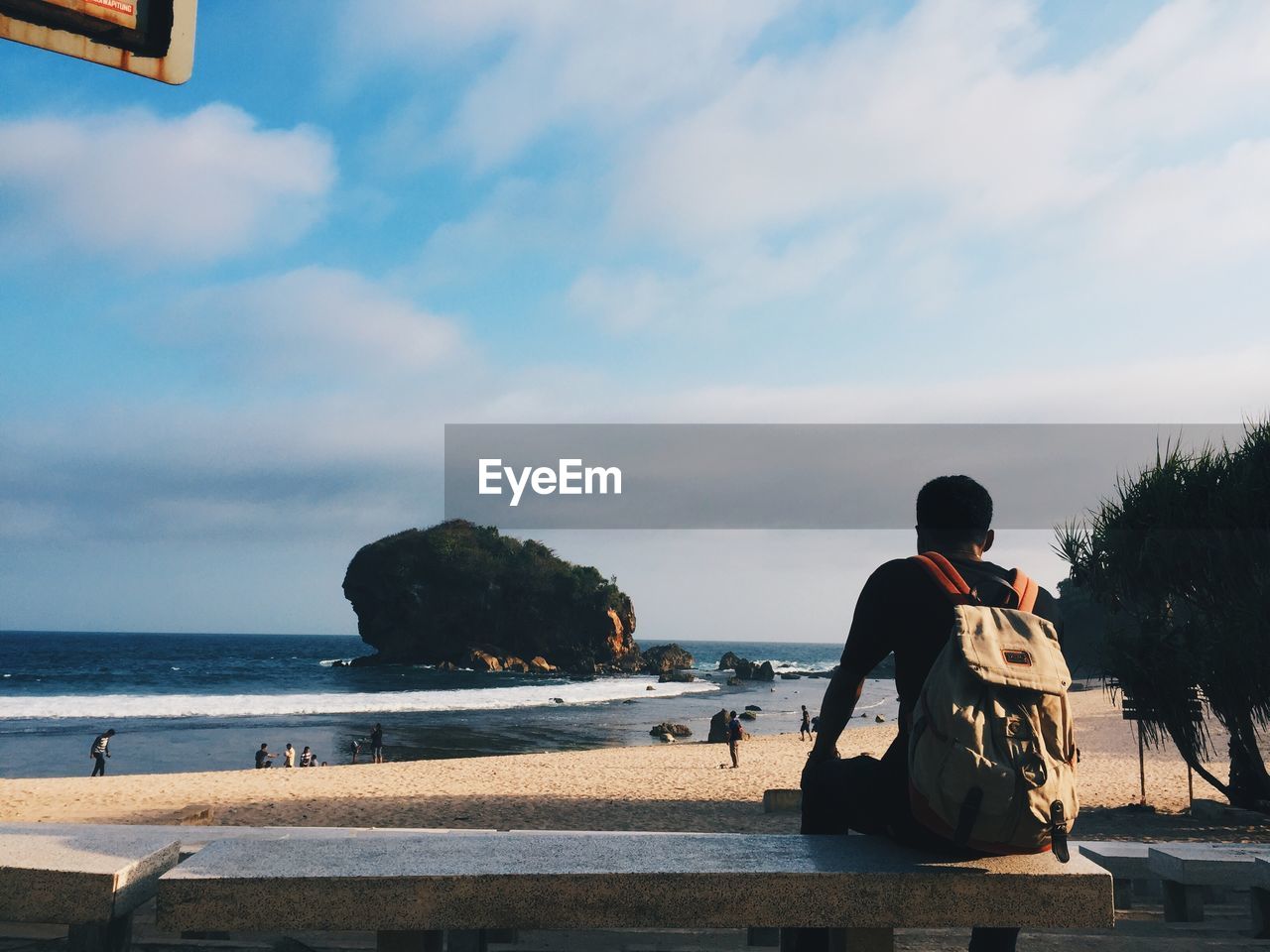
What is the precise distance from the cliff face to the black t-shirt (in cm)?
9519

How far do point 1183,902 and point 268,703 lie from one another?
49435mm

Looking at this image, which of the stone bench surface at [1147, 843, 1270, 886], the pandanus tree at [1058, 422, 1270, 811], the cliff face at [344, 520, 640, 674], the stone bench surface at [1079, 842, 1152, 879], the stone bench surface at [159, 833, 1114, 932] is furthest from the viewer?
the cliff face at [344, 520, 640, 674]

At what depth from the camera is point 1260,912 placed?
4.52 m

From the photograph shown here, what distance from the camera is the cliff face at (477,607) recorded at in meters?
95.9

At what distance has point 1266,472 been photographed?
1138 centimetres

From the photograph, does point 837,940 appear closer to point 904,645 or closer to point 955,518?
point 904,645

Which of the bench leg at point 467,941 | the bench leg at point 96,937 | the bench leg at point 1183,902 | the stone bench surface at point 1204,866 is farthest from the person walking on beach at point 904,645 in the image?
the bench leg at point 1183,902

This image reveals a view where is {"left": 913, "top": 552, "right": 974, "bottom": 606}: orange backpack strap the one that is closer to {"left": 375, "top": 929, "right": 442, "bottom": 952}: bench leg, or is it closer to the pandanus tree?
{"left": 375, "top": 929, "right": 442, "bottom": 952}: bench leg

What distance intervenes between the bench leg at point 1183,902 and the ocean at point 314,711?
26.3m

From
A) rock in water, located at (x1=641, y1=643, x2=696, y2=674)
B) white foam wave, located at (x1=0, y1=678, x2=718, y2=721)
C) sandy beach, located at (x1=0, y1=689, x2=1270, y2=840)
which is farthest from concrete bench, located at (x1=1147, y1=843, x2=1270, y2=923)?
rock in water, located at (x1=641, y1=643, x2=696, y2=674)

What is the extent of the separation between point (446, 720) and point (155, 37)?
133 feet

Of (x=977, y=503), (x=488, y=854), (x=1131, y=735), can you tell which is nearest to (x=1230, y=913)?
(x=977, y=503)

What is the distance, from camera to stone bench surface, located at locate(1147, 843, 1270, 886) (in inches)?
194

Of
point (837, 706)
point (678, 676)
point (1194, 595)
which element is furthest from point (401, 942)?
point (678, 676)
